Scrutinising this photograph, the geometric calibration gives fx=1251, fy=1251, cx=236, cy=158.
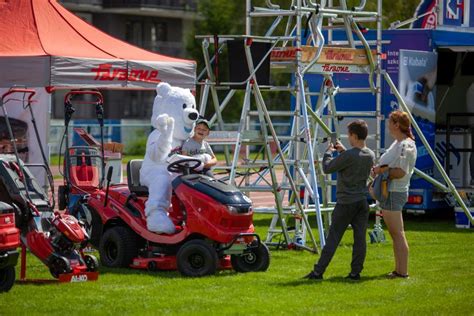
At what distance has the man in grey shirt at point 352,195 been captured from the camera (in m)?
12.9

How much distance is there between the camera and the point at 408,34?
19984 millimetres

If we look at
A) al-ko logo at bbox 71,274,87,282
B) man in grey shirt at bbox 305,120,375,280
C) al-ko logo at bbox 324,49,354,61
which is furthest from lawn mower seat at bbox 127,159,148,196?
al-ko logo at bbox 324,49,354,61

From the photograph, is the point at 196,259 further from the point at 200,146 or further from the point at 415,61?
the point at 415,61

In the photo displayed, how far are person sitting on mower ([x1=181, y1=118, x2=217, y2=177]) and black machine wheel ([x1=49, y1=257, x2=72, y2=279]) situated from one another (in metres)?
2.21

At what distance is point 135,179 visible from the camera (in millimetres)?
14406

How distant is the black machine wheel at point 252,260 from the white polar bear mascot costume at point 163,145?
831mm

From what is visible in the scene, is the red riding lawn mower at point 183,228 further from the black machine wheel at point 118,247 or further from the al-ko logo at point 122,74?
the al-ko logo at point 122,74

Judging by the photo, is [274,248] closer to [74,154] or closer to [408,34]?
[74,154]

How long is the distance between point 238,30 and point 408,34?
34.3 metres

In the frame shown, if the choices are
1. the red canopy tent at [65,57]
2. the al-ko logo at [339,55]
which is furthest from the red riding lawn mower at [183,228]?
the al-ko logo at [339,55]

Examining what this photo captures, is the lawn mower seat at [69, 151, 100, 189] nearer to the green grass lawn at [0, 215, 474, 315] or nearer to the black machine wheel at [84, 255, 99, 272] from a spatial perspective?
the green grass lawn at [0, 215, 474, 315]

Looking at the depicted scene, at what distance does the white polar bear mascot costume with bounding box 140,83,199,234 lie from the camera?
13642 millimetres

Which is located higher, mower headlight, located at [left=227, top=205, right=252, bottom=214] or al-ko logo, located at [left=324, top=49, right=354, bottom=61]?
al-ko logo, located at [left=324, top=49, right=354, bottom=61]

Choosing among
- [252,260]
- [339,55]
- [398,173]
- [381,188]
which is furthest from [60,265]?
[339,55]
